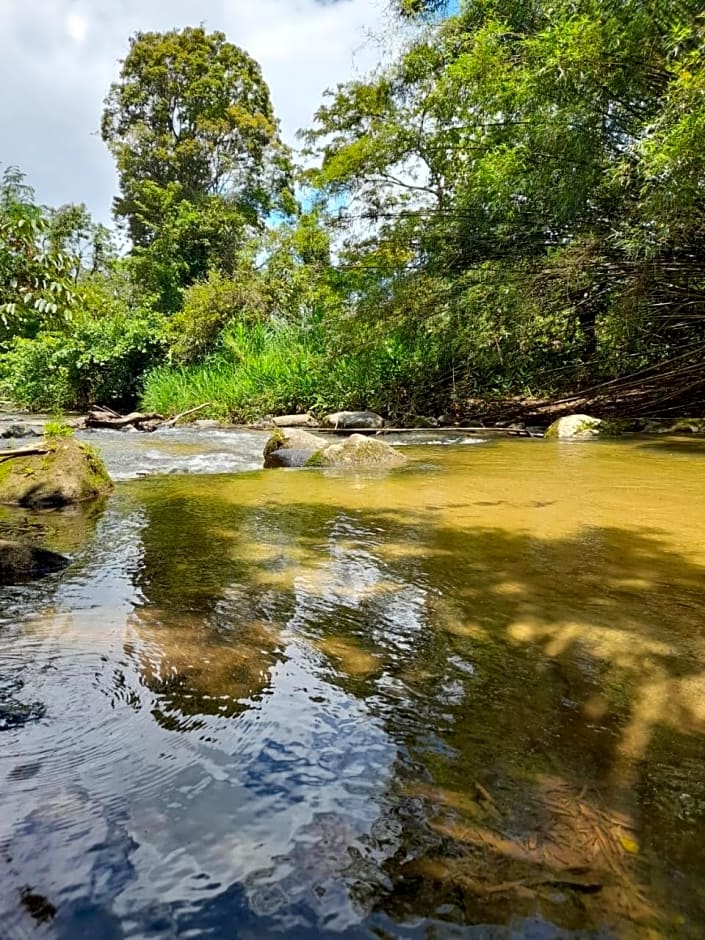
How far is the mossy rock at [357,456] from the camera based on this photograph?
630 cm

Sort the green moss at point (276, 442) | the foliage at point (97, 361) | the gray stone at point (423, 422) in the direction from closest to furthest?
the green moss at point (276, 442) → the gray stone at point (423, 422) → the foliage at point (97, 361)

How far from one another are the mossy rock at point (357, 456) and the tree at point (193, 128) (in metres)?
19.8

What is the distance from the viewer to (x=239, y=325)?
15.1 metres

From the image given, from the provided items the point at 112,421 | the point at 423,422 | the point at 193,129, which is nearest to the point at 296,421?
the point at 423,422

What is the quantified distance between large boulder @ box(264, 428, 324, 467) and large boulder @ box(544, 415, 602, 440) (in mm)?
3674

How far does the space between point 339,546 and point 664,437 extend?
654cm

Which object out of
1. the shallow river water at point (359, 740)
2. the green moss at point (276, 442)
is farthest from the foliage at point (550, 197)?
the shallow river water at point (359, 740)

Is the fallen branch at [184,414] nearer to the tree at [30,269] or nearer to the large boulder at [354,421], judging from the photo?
the large boulder at [354,421]

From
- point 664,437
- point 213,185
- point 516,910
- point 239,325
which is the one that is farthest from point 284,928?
point 213,185

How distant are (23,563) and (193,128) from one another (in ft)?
86.6

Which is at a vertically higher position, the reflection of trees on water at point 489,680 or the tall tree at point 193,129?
the tall tree at point 193,129

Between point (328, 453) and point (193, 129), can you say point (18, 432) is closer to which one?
point (328, 453)

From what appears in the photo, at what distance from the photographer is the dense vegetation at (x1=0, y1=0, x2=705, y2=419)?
20.8 feet

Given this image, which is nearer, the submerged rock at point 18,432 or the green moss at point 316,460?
the green moss at point 316,460
